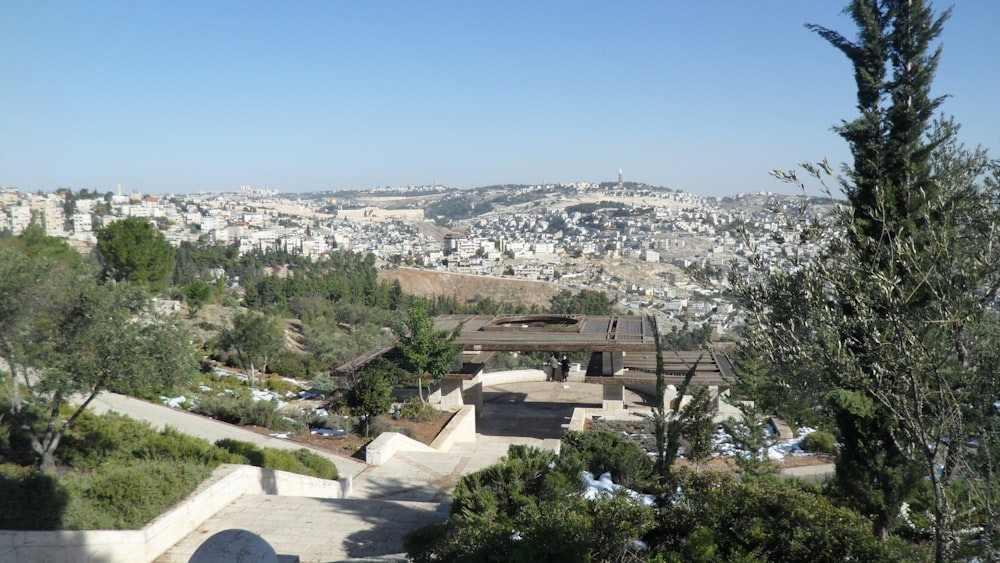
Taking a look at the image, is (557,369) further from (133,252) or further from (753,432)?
(133,252)

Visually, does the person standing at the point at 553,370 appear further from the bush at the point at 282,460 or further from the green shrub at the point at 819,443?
the bush at the point at 282,460

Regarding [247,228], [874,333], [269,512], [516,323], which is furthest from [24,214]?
[874,333]

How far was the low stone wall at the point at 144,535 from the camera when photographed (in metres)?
5.79

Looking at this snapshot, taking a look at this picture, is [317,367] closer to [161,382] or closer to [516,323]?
[516,323]

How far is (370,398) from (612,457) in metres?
5.01

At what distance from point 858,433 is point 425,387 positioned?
32.9ft

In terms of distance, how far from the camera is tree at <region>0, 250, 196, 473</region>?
25.6ft

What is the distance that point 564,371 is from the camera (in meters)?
19.0

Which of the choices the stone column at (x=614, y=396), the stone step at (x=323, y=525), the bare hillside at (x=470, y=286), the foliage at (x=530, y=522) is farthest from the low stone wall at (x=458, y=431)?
the bare hillside at (x=470, y=286)

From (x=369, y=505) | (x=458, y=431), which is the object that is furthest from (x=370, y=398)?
(x=369, y=505)

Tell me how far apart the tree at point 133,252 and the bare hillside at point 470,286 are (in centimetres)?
5349

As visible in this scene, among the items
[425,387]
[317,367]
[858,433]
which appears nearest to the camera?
[858,433]

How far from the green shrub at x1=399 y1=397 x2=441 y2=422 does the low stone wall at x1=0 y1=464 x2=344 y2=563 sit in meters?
5.10

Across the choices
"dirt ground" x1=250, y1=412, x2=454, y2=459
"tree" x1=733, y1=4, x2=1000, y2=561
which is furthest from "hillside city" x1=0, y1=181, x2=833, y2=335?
"tree" x1=733, y1=4, x2=1000, y2=561
